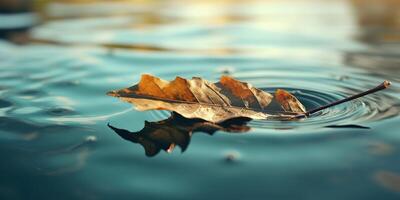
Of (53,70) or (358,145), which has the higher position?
(53,70)

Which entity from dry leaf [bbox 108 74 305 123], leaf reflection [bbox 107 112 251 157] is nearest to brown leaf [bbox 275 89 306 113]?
dry leaf [bbox 108 74 305 123]

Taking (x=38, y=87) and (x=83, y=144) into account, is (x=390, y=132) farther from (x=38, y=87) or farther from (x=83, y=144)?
(x=38, y=87)

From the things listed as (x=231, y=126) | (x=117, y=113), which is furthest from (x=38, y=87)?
(x=231, y=126)

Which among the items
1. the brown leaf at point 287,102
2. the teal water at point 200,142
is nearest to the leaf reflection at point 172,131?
the teal water at point 200,142

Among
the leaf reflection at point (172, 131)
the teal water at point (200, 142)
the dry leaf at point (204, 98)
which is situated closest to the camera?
the teal water at point (200, 142)

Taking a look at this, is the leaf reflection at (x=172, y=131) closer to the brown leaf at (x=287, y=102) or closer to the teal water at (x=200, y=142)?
the teal water at (x=200, y=142)
